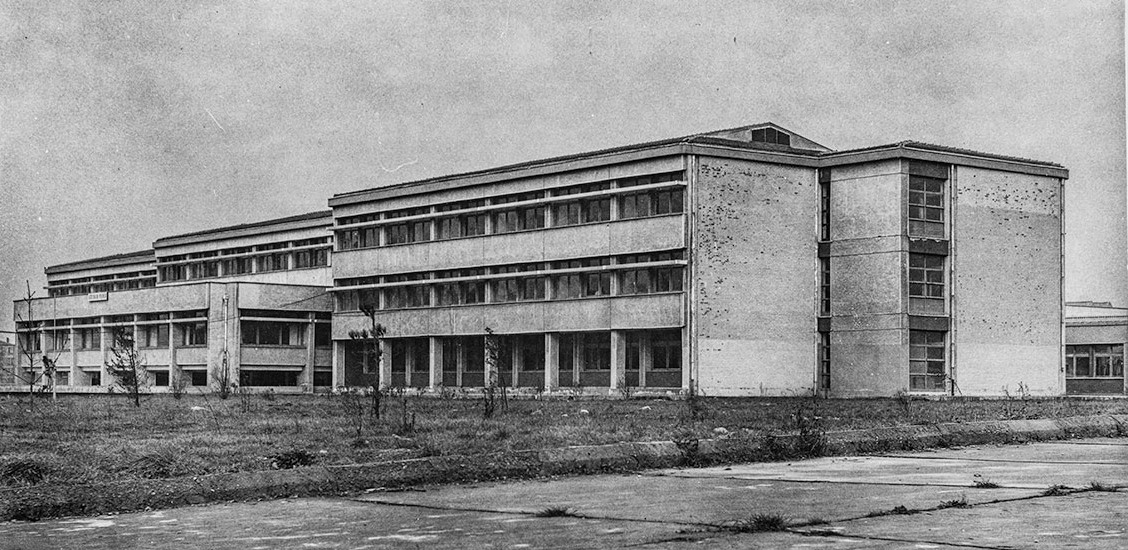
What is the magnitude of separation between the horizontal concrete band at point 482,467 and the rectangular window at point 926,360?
36453 millimetres

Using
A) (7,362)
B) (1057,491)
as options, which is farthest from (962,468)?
(7,362)

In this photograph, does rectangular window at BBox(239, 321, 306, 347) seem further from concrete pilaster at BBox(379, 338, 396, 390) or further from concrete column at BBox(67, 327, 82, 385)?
concrete column at BBox(67, 327, 82, 385)

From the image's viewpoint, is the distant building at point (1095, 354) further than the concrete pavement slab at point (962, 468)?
Yes

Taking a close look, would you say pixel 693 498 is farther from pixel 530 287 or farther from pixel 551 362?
pixel 530 287

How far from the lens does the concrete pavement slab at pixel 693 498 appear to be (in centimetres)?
911

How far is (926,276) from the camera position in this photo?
54312 mm

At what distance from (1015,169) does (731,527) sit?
5144cm

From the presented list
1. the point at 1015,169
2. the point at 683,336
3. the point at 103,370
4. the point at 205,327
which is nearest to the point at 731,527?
the point at 683,336

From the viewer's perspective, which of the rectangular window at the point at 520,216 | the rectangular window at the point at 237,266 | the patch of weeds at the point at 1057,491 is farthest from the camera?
the rectangular window at the point at 237,266

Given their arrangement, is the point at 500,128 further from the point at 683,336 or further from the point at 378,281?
the point at 378,281

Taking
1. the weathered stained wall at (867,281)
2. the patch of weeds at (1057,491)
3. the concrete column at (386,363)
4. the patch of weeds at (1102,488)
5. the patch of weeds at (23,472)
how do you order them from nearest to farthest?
1. the patch of weeds at (1057,491)
2. the patch of weeds at (1102,488)
3. the patch of weeds at (23,472)
4. the weathered stained wall at (867,281)
5. the concrete column at (386,363)

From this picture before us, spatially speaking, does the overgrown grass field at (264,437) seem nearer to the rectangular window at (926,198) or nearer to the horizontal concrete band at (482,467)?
the horizontal concrete band at (482,467)

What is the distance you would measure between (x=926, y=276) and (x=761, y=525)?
48196 millimetres

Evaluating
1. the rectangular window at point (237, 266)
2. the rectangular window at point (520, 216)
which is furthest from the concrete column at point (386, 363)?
the rectangular window at point (237, 266)
